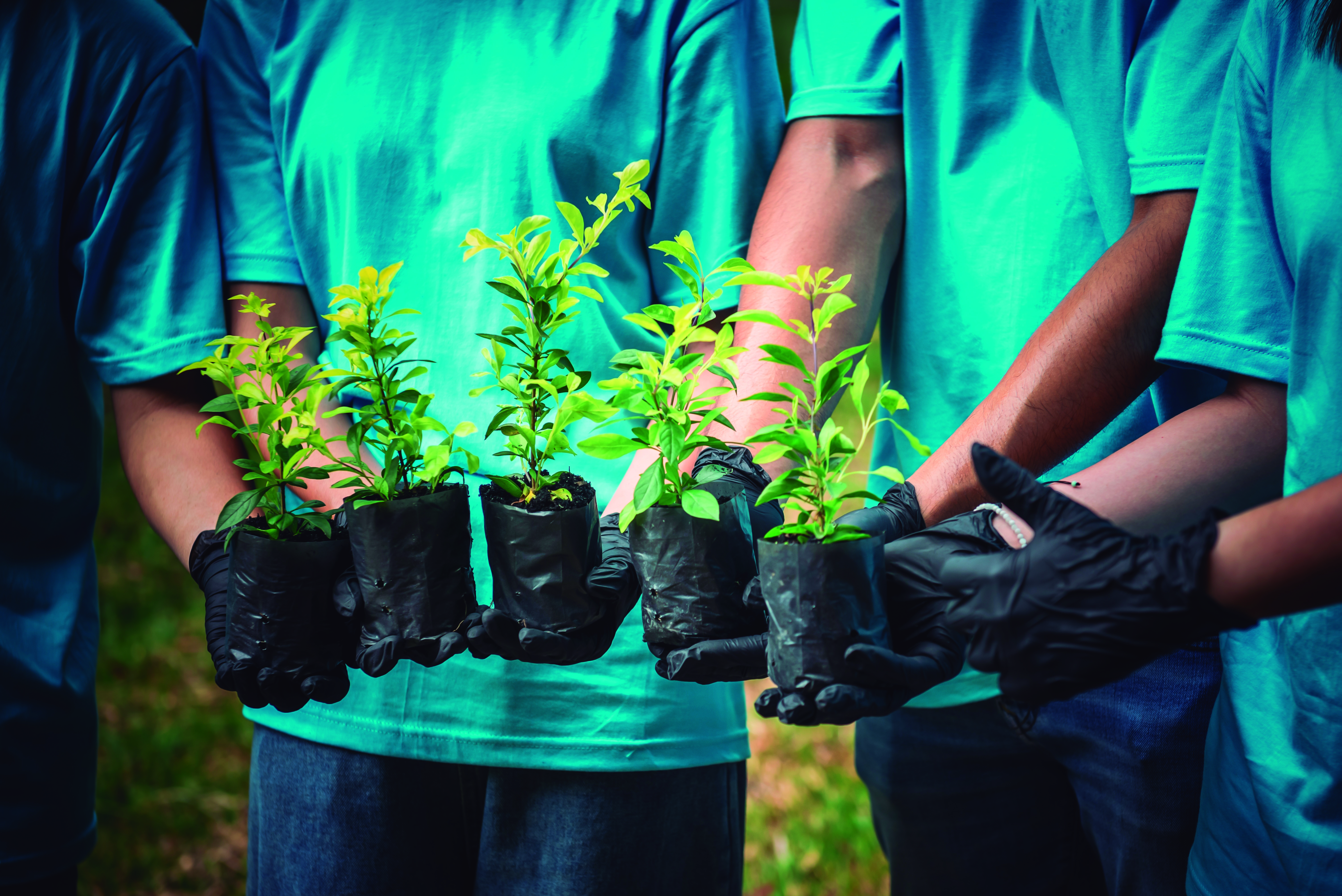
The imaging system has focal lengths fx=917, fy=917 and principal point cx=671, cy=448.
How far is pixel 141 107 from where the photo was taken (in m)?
1.49

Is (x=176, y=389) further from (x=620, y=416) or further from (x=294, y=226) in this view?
(x=620, y=416)

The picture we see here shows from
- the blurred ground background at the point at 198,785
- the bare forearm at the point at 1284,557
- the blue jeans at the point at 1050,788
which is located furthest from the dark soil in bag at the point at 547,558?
the blurred ground background at the point at 198,785

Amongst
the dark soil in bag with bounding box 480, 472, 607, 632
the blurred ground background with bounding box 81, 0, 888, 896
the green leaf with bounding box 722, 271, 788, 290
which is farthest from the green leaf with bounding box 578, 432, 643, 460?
the blurred ground background with bounding box 81, 0, 888, 896

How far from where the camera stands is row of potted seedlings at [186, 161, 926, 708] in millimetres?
1068

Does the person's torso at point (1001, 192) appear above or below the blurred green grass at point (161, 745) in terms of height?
above

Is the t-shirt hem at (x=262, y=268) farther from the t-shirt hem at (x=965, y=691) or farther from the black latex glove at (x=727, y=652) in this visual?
the t-shirt hem at (x=965, y=691)

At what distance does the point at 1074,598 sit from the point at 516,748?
2.72 feet

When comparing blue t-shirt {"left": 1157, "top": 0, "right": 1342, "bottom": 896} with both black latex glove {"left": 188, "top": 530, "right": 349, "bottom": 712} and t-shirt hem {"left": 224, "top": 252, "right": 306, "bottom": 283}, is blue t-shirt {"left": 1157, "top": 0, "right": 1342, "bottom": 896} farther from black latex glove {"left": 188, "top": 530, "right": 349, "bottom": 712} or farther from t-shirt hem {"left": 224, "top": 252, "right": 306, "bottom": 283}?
t-shirt hem {"left": 224, "top": 252, "right": 306, "bottom": 283}

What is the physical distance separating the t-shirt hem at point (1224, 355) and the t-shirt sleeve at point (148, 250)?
145 centimetres

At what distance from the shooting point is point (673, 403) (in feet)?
3.95

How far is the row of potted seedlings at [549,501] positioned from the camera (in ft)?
3.51

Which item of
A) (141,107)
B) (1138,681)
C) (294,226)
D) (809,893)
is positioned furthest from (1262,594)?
(809,893)

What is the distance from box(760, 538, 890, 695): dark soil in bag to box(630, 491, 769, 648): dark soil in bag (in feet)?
0.30

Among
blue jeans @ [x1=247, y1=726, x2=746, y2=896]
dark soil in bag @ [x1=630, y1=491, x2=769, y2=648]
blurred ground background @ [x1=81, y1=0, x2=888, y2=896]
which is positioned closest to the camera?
dark soil in bag @ [x1=630, y1=491, x2=769, y2=648]
